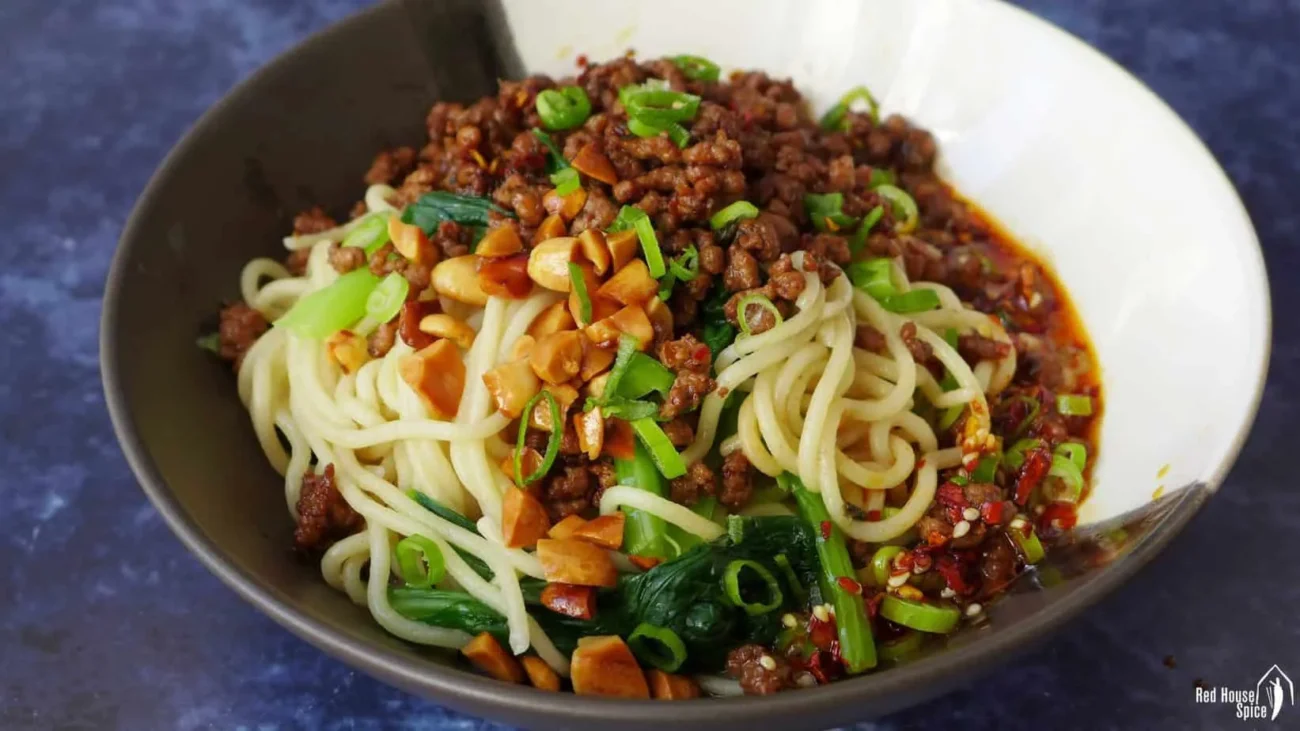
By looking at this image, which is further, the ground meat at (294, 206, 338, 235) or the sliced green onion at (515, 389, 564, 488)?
the ground meat at (294, 206, 338, 235)

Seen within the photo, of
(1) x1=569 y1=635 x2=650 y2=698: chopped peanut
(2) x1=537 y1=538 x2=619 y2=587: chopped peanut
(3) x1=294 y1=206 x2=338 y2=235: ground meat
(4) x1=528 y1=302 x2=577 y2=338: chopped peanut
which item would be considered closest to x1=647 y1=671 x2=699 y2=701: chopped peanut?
(1) x1=569 y1=635 x2=650 y2=698: chopped peanut

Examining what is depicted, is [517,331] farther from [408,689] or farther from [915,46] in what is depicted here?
[915,46]

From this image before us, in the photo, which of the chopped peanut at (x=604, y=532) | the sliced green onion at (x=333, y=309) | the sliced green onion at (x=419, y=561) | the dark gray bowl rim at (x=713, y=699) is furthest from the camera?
the sliced green onion at (x=333, y=309)

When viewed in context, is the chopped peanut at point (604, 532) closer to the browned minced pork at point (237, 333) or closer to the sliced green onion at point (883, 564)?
the sliced green onion at point (883, 564)

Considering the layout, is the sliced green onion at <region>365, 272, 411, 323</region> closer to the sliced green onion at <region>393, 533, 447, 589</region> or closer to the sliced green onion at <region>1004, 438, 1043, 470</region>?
the sliced green onion at <region>393, 533, 447, 589</region>

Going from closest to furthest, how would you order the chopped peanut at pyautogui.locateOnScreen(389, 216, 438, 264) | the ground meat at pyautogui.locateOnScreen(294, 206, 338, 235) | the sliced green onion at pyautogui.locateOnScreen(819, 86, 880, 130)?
the chopped peanut at pyautogui.locateOnScreen(389, 216, 438, 264)
the ground meat at pyautogui.locateOnScreen(294, 206, 338, 235)
the sliced green onion at pyautogui.locateOnScreen(819, 86, 880, 130)

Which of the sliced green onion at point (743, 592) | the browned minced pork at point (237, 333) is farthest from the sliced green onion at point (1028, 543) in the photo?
the browned minced pork at point (237, 333)
